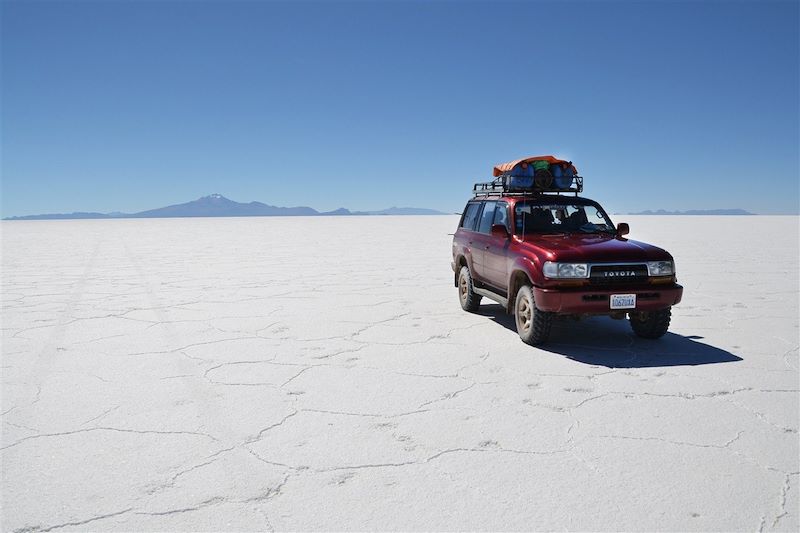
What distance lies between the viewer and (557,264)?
19.9 feet

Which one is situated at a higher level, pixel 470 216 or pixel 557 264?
pixel 470 216

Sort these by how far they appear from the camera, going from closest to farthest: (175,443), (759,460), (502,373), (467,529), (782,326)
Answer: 1. (467,529)
2. (759,460)
3. (175,443)
4. (502,373)
5. (782,326)

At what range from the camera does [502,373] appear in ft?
17.9

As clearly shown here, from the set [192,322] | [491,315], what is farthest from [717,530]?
[192,322]

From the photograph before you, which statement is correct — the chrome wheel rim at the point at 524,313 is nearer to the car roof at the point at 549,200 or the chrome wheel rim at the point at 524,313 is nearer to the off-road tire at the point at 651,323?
the off-road tire at the point at 651,323

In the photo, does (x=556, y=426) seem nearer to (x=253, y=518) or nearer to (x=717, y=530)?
(x=717, y=530)

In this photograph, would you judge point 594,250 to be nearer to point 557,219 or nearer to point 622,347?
point 622,347

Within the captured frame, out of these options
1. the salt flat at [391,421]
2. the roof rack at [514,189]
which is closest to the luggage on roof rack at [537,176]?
the roof rack at [514,189]

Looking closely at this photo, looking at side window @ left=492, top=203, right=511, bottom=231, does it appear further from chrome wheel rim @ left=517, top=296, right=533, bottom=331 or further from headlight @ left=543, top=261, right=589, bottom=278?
headlight @ left=543, top=261, right=589, bottom=278

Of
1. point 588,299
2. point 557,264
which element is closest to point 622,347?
point 588,299

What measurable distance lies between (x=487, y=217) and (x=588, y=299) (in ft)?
8.29

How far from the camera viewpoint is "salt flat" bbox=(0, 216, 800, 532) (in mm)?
3090

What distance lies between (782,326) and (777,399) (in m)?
3.27

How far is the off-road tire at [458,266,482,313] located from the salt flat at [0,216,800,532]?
26cm
